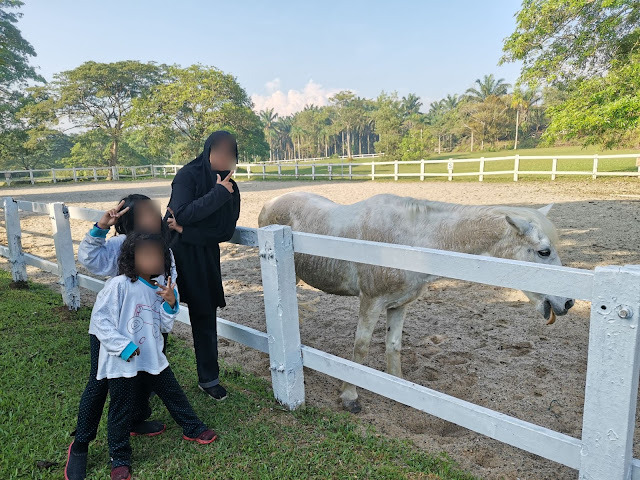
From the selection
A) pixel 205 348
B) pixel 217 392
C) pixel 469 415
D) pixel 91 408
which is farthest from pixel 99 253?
pixel 469 415

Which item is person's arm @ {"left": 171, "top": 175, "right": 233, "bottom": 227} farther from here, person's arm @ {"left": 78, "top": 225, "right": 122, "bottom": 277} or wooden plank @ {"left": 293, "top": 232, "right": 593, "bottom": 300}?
wooden plank @ {"left": 293, "top": 232, "right": 593, "bottom": 300}

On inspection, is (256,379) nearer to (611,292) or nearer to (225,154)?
(225,154)

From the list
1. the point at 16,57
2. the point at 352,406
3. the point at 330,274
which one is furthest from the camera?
the point at 16,57

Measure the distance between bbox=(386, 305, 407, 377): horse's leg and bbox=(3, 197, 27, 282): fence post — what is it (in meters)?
4.89

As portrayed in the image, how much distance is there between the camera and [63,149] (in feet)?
198

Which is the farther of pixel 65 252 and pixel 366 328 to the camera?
pixel 65 252

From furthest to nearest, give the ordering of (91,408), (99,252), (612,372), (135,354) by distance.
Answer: (99,252), (91,408), (135,354), (612,372)

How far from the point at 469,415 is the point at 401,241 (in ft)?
4.90

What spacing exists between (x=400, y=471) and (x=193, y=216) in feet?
6.20

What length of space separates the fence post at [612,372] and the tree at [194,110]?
35590 millimetres

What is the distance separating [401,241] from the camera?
10.8ft

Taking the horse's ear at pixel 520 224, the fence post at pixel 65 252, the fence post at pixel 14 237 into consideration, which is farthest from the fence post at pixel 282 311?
the fence post at pixel 14 237

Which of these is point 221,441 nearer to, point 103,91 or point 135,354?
point 135,354

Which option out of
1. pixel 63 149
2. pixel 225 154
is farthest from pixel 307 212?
pixel 63 149
